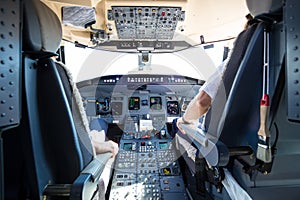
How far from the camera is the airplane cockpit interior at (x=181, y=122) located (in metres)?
0.78

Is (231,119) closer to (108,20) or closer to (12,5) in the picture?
(12,5)

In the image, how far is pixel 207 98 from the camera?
149 centimetres

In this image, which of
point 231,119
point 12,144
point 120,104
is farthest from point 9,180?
point 120,104

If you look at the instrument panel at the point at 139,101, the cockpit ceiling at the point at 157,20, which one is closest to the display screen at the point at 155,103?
the instrument panel at the point at 139,101

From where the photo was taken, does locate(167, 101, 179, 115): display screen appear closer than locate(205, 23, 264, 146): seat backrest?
No

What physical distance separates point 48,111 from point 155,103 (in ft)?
7.96

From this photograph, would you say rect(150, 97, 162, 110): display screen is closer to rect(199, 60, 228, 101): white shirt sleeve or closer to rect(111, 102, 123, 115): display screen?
rect(111, 102, 123, 115): display screen

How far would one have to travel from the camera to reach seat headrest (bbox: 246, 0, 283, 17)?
854 millimetres

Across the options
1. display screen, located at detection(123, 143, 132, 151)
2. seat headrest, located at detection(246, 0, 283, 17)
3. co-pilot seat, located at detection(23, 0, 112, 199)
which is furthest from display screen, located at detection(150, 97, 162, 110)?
seat headrest, located at detection(246, 0, 283, 17)

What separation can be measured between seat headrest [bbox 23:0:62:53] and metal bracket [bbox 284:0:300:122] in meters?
0.92

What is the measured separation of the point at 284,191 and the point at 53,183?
1.17m

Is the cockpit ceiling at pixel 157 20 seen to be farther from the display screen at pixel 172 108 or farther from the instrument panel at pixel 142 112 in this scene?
the display screen at pixel 172 108

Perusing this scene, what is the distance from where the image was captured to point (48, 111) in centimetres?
96

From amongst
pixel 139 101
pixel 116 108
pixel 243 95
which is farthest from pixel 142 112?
pixel 243 95
